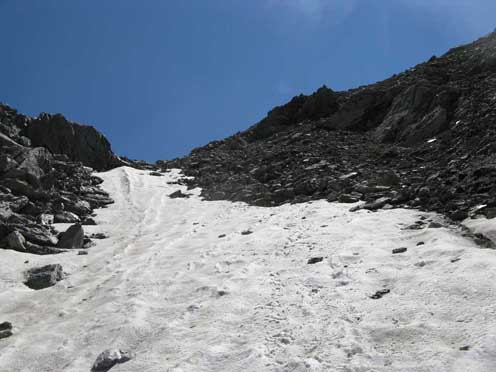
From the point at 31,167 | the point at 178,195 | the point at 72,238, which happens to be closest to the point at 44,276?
the point at 72,238

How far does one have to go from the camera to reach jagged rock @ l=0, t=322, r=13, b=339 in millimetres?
10938

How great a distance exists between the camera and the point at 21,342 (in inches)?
416

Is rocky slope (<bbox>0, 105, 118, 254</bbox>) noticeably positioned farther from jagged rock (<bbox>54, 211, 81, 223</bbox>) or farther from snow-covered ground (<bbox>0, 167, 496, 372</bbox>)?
snow-covered ground (<bbox>0, 167, 496, 372</bbox>)

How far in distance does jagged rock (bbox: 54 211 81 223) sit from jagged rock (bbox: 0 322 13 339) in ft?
34.3

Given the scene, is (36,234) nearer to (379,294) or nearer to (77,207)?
(77,207)

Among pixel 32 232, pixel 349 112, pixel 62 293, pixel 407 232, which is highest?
pixel 349 112

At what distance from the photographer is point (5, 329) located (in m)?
11.2

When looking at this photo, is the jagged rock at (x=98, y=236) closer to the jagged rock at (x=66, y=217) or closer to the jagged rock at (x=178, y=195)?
the jagged rock at (x=66, y=217)

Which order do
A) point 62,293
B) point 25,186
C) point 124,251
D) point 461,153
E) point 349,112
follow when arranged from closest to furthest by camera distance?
1. point 62,293
2. point 124,251
3. point 461,153
4. point 25,186
5. point 349,112

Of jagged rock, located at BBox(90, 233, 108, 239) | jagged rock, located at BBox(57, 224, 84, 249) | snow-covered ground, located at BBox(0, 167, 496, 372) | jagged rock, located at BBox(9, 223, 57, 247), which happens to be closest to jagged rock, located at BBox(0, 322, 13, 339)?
A: snow-covered ground, located at BBox(0, 167, 496, 372)

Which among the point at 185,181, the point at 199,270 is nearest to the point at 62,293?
the point at 199,270

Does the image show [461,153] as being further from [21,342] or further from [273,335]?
[21,342]

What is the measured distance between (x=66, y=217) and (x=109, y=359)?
1417cm

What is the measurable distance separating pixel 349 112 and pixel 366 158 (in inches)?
591
